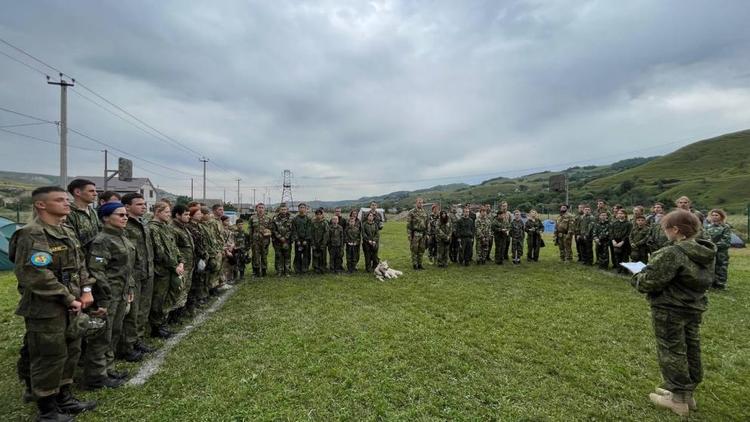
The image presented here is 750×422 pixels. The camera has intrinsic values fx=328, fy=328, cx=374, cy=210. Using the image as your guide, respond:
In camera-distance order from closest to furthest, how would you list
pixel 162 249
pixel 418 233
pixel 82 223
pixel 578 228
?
pixel 82 223 < pixel 162 249 < pixel 418 233 < pixel 578 228

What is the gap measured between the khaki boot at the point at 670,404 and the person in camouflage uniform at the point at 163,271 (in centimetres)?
625

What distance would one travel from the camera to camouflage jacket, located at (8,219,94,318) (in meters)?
2.85

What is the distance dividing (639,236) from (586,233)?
1.76 meters

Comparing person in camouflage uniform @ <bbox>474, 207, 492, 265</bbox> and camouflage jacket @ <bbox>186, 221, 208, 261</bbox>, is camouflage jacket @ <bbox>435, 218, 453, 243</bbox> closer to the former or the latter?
person in camouflage uniform @ <bbox>474, 207, 492, 265</bbox>

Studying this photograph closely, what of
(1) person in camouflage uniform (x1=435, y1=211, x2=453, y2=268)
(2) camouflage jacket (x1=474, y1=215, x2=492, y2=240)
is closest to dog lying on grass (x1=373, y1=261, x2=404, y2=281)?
(1) person in camouflage uniform (x1=435, y1=211, x2=453, y2=268)

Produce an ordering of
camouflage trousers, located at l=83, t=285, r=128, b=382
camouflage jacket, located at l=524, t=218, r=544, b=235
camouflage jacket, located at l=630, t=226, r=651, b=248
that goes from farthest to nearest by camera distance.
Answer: camouflage jacket, located at l=524, t=218, r=544, b=235 → camouflage jacket, located at l=630, t=226, r=651, b=248 → camouflage trousers, located at l=83, t=285, r=128, b=382

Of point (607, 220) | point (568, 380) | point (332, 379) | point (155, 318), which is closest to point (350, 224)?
point (155, 318)

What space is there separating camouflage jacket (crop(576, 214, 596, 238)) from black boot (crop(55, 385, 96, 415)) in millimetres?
12875

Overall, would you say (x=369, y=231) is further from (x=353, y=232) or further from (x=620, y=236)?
(x=620, y=236)

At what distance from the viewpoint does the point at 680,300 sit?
323 cm

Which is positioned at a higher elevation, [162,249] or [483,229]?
[162,249]

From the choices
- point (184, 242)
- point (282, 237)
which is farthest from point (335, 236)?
point (184, 242)

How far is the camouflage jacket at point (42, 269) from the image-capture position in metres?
2.85

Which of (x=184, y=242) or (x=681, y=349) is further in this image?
(x=184, y=242)
